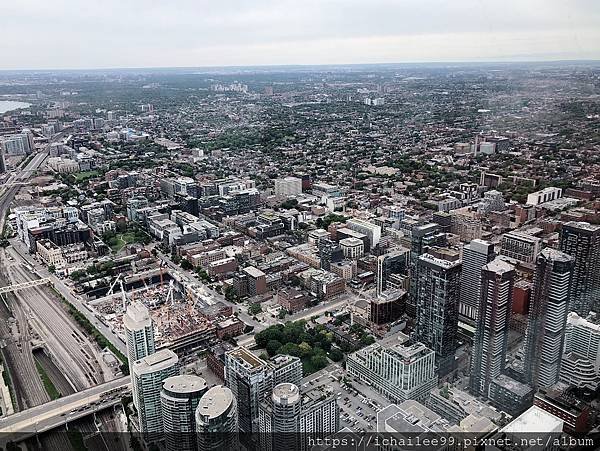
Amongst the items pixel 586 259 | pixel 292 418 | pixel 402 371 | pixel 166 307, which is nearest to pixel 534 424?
pixel 402 371

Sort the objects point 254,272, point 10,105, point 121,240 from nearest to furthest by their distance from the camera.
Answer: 1. point 254,272
2. point 121,240
3. point 10,105

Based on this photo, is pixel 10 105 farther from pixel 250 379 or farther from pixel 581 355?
pixel 581 355

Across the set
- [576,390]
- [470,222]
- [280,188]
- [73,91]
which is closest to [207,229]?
[280,188]

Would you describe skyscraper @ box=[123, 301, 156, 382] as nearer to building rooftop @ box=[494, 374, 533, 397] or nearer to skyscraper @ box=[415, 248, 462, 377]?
skyscraper @ box=[415, 248, 462, 377]

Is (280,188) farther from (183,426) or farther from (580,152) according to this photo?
(183,426)

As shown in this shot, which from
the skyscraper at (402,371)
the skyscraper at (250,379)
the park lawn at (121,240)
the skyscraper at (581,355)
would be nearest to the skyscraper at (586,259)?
the skyscraper at (581,355)

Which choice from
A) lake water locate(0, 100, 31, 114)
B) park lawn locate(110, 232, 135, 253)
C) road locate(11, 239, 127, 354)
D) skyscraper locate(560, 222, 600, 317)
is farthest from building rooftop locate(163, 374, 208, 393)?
lake water locate(0, 100, 31, 114)

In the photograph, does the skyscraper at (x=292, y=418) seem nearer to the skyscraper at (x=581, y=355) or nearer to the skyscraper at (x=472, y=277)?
the skyscraper at (x=472, y=277)
